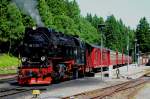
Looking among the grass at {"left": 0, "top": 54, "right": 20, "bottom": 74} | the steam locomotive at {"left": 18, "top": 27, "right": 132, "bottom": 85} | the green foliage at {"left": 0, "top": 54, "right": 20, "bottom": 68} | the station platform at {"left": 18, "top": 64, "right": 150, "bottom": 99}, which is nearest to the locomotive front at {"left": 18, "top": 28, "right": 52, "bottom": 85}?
the steam locomotive at {"left": 18, "top": 27, "right": 132, "bottom": 85}

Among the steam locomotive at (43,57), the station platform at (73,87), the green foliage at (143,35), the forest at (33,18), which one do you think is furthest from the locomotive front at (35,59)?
the green foliage at (143,35)

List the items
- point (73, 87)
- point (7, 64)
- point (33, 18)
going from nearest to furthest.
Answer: point (73, 87), point (33, 18), point (7, 64)

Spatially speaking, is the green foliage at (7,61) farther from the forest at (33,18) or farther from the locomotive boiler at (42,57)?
the locomotive boiler at (42,57)

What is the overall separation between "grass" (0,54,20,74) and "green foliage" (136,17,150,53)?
93.0 meters

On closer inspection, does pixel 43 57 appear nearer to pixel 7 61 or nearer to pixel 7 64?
pixel 7 64

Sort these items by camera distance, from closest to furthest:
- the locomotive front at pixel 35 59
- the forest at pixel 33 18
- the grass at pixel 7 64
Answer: the locomotive front at pixel 35 59 < the forest at pixel 33 18 < the grass at pixel 7 64

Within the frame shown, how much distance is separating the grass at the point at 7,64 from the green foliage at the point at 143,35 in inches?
3660

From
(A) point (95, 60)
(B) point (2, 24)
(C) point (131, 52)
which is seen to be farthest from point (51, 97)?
(C) point (131, 52)

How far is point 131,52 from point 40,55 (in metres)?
114

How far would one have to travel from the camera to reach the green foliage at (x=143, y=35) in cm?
15350

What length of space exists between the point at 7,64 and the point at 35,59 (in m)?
30.8

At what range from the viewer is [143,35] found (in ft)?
509

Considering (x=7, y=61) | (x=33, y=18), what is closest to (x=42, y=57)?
(x=33, y=18)

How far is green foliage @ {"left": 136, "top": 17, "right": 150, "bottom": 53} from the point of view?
15350 centimetres
